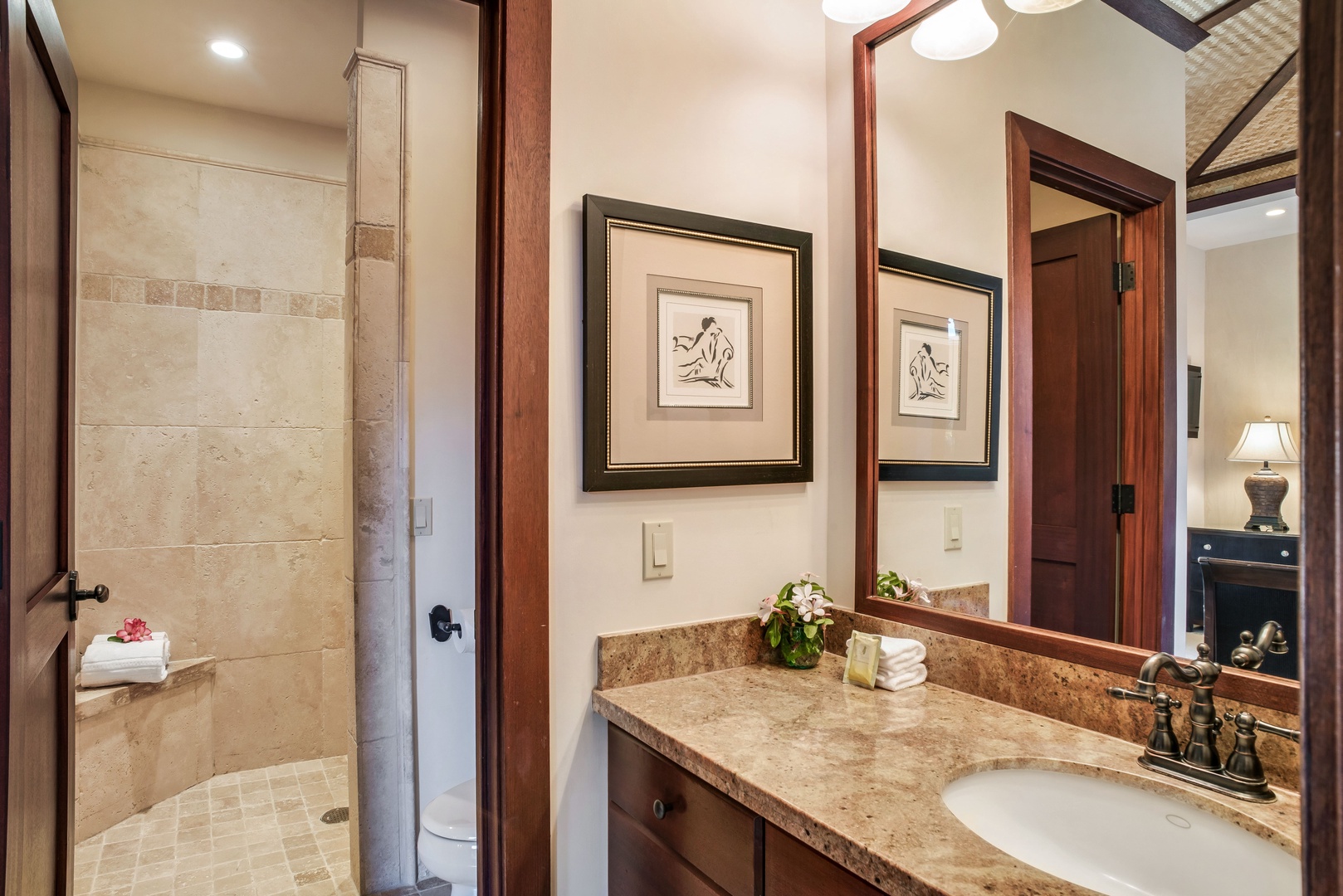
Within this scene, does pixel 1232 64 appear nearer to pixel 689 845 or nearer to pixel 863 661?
pixel 863 661

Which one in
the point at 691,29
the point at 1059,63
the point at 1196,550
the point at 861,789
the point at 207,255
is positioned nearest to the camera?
the point at 861,789

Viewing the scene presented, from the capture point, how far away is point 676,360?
1505mm

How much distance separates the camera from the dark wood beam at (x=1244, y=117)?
1.03 m

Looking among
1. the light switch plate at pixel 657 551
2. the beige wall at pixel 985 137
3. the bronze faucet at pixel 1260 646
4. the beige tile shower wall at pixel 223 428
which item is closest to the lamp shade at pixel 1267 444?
the beige wall at pixel 985 137

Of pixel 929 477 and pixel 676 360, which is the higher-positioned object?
pixel 676 360

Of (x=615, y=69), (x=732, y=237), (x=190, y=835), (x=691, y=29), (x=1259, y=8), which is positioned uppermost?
(x=691, y=29)

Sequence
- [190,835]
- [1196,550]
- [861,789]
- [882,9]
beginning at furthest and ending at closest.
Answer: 1. [190,835]
2. [882,9]
3. [1196,550]
4. [861,789]

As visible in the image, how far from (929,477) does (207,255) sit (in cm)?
303

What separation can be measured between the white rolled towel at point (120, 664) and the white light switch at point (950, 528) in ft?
9.29

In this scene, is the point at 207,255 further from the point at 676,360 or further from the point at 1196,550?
the point at 1196,550

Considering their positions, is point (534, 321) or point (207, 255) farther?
point (207, 255)

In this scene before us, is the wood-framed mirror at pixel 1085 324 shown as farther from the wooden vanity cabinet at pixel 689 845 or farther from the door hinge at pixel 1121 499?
the wooden vanity cabinet at pixel 689 845

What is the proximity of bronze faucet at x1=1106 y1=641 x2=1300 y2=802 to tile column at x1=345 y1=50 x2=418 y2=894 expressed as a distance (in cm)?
194

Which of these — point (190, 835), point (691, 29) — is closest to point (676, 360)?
point (691, 29)
